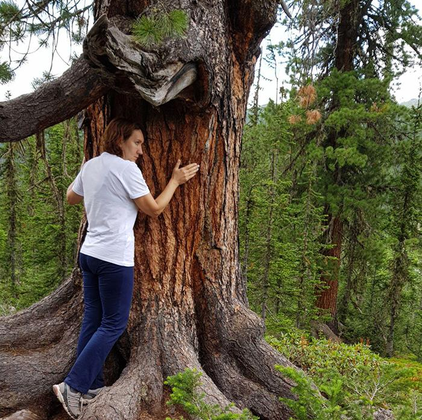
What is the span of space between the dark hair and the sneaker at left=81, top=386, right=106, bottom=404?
176 centimetres

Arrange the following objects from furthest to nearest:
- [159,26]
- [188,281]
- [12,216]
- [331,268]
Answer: [12,216] < [331,268] < [188,281] < [159,26]

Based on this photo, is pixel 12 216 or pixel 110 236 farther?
pixel 12 216

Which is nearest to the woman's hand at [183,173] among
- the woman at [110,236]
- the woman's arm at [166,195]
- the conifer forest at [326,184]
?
the woman's arm at [166,195]

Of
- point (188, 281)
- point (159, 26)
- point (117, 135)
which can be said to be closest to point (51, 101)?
point (117, 135)

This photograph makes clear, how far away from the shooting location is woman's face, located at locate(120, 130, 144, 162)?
283 cm

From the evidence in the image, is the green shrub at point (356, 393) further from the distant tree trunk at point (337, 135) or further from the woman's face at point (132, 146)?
the distant tree trunk at point (337, 135)

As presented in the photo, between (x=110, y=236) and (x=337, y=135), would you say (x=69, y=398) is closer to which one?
(x=110, y=236)

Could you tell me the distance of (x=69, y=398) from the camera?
2773mm

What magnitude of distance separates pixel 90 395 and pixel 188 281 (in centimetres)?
115

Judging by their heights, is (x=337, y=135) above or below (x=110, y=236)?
above

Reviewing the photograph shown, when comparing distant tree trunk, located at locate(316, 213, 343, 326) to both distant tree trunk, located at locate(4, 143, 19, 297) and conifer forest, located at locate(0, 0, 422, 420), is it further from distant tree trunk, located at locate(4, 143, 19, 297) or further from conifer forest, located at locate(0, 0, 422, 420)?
distant tree trunk, located at locate(4, 143, 19, 297)

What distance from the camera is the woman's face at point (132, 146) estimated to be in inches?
111

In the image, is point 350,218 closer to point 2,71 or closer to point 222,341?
point 222,341

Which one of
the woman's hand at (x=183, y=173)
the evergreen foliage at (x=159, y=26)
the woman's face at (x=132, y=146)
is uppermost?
the evergreen foliage at (x=159, y=26)
